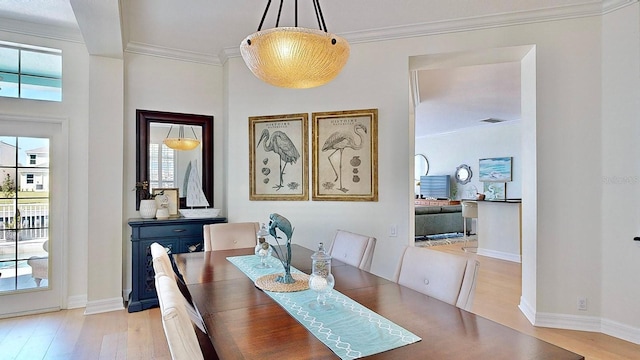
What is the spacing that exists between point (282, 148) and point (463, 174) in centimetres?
752

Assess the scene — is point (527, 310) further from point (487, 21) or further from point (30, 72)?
point (30, 72)

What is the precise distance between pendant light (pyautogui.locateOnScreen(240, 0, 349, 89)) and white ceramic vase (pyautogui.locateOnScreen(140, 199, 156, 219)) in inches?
92.4

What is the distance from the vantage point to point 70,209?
11.7 feet

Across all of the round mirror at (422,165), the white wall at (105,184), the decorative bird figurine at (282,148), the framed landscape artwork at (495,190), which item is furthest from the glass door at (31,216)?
the round mirror at (422,165)

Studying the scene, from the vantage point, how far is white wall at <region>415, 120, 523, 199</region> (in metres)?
8.41

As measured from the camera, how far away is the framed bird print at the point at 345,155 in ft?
11.4

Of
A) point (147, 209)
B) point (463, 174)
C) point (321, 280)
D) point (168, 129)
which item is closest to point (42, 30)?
point (168, 129)

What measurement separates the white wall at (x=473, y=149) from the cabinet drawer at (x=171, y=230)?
726cm

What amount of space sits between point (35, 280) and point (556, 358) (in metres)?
4.24

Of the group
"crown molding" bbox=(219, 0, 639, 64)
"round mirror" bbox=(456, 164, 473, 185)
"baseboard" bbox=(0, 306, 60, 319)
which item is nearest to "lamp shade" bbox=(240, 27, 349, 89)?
"crown molding" bbox=(219, 0, 639, 64)

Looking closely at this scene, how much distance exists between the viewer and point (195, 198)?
3875 millimetres

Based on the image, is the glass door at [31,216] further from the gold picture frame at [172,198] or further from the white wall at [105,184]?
the gold picture frame at [172,198]

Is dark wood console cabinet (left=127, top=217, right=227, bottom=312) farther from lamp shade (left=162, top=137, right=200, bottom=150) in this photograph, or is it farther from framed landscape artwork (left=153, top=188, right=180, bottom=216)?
lamp shade (left=162, top=137, right=200, bottom=150)

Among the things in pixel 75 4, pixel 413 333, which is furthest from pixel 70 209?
pixel 413 333
